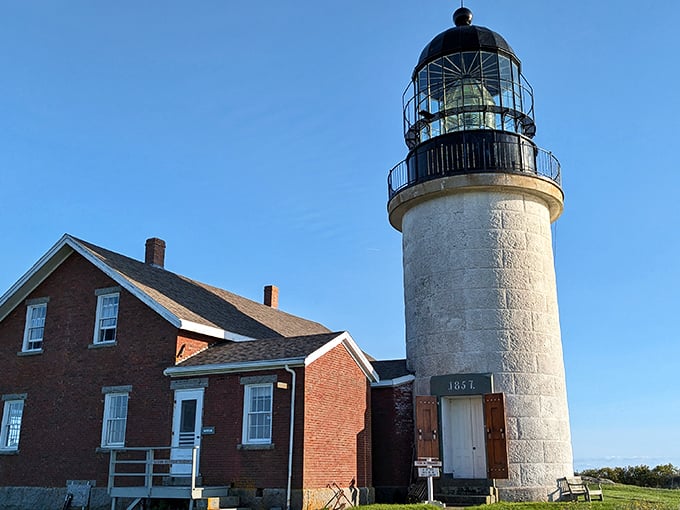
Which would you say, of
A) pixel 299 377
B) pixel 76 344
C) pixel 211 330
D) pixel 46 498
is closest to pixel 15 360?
pixel 76 344

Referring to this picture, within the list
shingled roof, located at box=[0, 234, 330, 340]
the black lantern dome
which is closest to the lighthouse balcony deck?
the black lantern dome

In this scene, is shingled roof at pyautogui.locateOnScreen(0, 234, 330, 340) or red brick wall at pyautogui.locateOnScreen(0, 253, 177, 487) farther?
shingled roof at pyautogui.locateOnScreen(0, 234, 330, 340)

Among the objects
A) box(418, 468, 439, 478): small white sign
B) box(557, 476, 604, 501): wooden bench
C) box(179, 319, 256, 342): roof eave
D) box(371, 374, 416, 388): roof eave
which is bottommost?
box(557, 476, 604, 501): wooden bench

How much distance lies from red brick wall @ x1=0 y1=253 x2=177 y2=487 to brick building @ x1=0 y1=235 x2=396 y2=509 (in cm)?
4

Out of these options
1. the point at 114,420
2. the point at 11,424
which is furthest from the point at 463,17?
the point at 11,424

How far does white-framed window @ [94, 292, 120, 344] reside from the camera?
1852 centimetres

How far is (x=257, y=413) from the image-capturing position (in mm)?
15398

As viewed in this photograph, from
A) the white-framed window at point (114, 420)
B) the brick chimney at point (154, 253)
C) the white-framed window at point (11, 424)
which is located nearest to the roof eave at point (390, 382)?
the white-framed window at point (114, 420)

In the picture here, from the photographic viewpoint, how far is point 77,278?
64.1 feet

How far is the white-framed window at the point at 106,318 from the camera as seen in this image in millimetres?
18516

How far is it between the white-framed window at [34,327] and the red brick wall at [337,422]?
9.23 meters

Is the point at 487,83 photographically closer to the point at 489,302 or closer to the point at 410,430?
the point at 489,302

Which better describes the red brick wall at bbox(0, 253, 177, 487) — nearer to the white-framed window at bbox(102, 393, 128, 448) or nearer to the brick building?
the brick building

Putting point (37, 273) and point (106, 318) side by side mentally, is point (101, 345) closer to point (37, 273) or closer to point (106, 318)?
point (106, 318)
